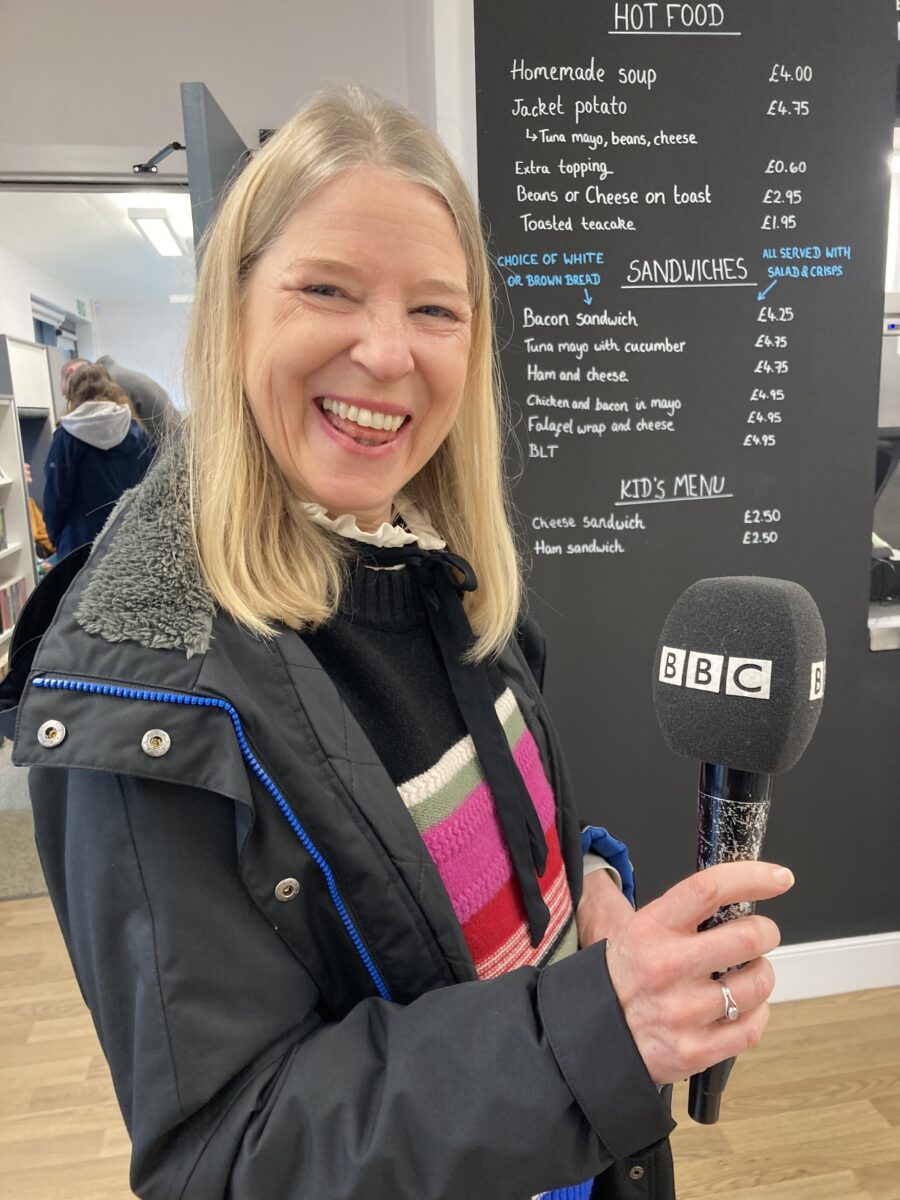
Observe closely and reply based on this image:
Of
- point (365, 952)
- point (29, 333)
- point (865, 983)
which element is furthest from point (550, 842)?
point (29, 333)

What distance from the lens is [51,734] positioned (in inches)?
22.7

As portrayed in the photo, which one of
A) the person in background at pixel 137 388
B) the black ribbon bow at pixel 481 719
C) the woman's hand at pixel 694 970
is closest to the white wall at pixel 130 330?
the person in background at pixel 137 388

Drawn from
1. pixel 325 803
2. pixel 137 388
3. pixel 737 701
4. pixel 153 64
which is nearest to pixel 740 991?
pixel 737 701

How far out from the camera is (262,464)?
772 mm

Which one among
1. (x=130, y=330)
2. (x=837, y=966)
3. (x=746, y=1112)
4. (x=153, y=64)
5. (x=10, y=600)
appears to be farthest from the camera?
(x=130, y=330)

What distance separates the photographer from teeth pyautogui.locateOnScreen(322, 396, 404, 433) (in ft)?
2.50

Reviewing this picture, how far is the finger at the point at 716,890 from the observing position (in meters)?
0.54

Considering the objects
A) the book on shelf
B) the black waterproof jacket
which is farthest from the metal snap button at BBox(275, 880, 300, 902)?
the book on shelf

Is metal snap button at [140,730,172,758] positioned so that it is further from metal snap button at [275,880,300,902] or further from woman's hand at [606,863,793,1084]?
woman's hand at [606,863,793,1084]

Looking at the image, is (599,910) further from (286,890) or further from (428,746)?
(286,890)

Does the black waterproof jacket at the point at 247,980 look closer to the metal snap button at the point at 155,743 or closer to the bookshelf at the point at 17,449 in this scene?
the metal snap button at the point at 155,743

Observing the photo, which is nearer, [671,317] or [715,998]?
[715,998]

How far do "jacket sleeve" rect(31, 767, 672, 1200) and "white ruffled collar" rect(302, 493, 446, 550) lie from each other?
29cm

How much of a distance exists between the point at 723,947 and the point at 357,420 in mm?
515
